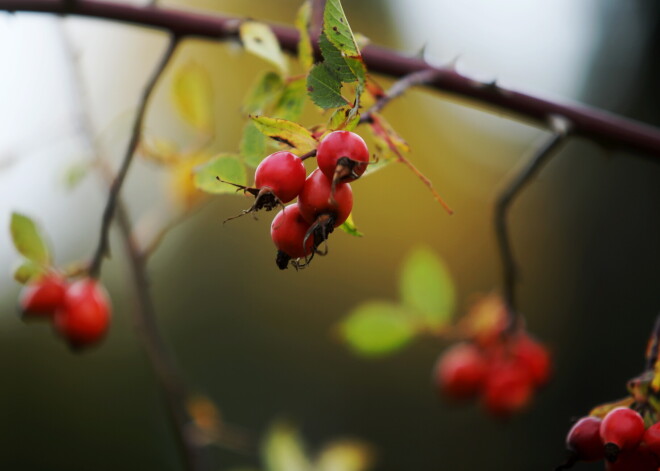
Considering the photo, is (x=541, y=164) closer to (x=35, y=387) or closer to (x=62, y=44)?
(x=62, y=44)

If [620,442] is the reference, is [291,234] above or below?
above

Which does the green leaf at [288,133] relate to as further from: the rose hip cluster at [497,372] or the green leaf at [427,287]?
the rose hip cluster at [497,372]

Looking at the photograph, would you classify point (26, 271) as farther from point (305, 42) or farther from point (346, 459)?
point (346, 459)

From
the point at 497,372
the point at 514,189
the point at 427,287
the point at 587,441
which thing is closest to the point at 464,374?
the point at 497,372

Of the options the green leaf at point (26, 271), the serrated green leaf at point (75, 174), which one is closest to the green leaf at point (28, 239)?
the green leaf at point (26, 271)

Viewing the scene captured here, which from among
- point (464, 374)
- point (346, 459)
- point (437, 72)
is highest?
point (437, 72)

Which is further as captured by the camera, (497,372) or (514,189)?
(497,372)
